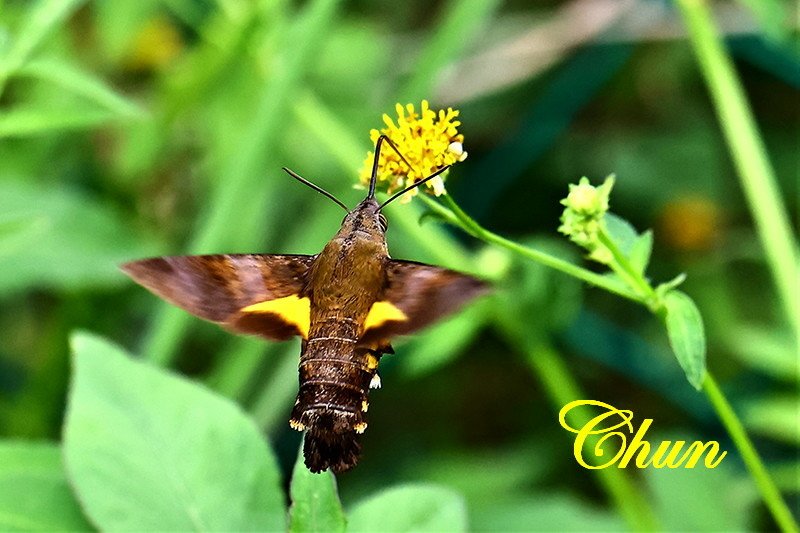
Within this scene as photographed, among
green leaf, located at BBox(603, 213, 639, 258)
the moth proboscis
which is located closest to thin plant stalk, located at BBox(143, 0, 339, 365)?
the moth proboscis

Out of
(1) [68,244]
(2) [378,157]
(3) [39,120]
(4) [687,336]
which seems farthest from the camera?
(1) [68,244]

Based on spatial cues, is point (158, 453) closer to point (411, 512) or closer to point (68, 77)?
Answer: point (411, 512)

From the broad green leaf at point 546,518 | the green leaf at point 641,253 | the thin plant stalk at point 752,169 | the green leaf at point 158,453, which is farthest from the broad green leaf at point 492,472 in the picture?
the green leaf at point 641,253

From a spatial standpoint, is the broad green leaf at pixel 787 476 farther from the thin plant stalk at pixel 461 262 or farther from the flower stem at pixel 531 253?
the flower stem at pixel 531 253

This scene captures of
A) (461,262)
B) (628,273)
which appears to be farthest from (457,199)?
(628,273)

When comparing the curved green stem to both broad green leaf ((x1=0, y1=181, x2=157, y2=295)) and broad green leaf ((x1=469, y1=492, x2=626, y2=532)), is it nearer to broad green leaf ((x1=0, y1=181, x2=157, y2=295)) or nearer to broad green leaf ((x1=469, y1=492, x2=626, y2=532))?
broad green leaf ((x1=469, y1=492, x2=626, y2=532))

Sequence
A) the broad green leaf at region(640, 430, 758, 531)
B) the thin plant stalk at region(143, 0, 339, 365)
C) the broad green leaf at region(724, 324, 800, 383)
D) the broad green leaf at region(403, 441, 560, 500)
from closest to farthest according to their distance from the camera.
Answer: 1. the broad green leaf at region(640, 430, 758, 531)
2. the thin plant stalk at region(143, 0, 339, 365)
3. the broad green leaf at region(724, 324, 800, 383)
4. the broad green leaf at region(403, 441, 560, 500)

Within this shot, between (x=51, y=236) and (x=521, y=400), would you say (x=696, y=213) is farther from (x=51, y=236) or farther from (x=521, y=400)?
(x=51, y=236)
